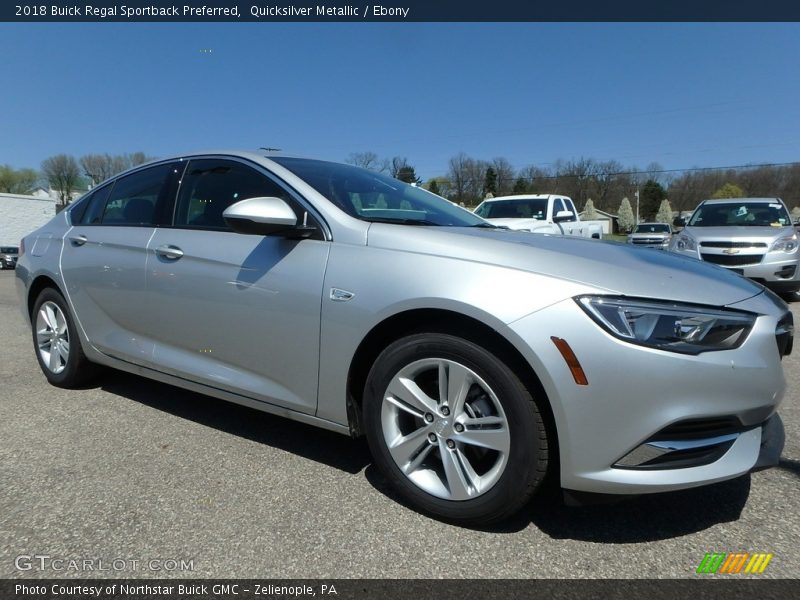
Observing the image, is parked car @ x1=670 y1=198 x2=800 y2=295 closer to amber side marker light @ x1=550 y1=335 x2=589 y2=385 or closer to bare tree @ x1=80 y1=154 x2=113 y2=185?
amber side marker light @ x1=550 y1=335 x2=589 y2=385

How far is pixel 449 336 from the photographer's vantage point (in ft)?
7.04

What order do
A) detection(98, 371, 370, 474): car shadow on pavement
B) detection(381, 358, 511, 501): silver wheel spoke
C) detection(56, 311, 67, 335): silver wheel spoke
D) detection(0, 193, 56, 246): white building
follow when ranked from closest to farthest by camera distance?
detection(381, 358, 511, 501): silver wheel spoke < detection(98, 371, 370, 474): car shadow on pavement < detection(56, 311, 67, 335): silver wheel spoke < detection(0, 193, 56, 246): white building

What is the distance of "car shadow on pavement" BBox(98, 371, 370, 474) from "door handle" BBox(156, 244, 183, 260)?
1.04 metres

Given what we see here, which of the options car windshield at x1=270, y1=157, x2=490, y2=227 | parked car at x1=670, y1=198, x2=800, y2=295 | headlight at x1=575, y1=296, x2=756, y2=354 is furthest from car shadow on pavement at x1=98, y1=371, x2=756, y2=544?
parked car at x1=670, y1=198, x2=800, y2=295

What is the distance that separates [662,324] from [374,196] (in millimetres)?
1686

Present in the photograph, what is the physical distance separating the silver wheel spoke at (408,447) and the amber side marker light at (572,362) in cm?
66

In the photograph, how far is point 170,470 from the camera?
2.72 meters

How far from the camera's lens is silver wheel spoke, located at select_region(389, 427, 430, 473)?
2.26 metres

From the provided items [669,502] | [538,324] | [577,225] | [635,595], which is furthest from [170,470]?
[577,225]

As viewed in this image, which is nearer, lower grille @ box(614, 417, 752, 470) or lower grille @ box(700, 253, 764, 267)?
lower grille @ box(614, 417, 752, 470)

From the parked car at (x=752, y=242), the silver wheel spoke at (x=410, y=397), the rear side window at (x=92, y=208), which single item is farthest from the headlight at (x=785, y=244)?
the rear side window at (x=92, y=208)

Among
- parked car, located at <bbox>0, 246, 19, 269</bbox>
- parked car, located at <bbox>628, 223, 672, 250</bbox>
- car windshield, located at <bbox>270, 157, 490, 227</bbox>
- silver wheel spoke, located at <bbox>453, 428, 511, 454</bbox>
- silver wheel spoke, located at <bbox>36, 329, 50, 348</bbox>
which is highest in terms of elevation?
car windshield, located at <bbox>270, 157, 490, 227</bbox>

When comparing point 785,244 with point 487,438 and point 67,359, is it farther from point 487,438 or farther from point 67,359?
point 67,359

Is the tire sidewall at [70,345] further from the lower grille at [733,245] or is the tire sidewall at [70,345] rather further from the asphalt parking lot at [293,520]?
the lower grille at [733,245]
